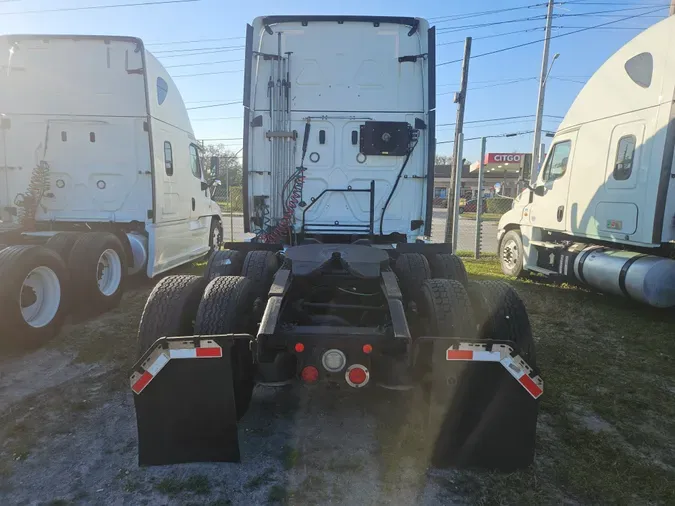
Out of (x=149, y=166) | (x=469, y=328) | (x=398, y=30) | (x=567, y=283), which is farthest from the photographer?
(x=567, y=283)

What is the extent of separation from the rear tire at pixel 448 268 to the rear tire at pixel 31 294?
169 inches

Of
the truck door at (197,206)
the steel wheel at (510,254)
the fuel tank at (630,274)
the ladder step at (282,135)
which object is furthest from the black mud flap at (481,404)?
the truck door at (197,206)

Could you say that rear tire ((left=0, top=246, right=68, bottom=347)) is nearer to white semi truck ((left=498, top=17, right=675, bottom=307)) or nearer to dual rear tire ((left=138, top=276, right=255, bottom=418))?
dual rear tire ((left=138, top=276, right=255, bottom=418))

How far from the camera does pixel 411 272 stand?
13.9ft

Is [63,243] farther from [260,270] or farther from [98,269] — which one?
[260,270]

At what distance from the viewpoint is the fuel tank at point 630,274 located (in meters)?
5.84

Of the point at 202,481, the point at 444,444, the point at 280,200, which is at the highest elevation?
the point at 280,200

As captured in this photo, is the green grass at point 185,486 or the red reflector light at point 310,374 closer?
the green grass at point 185,486

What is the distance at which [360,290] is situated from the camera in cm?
382

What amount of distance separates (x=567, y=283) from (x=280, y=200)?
5775mm

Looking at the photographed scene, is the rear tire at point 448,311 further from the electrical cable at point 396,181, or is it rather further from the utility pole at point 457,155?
the utility pole at point 457,155

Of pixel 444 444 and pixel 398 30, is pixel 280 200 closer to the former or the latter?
pixel 398 30

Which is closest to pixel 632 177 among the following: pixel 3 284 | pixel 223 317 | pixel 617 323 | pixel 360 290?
pixel 617 323

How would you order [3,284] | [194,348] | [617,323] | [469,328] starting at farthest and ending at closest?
1. [617,323]
2. [3,284]
3. [469,328]
4. [194,348]
